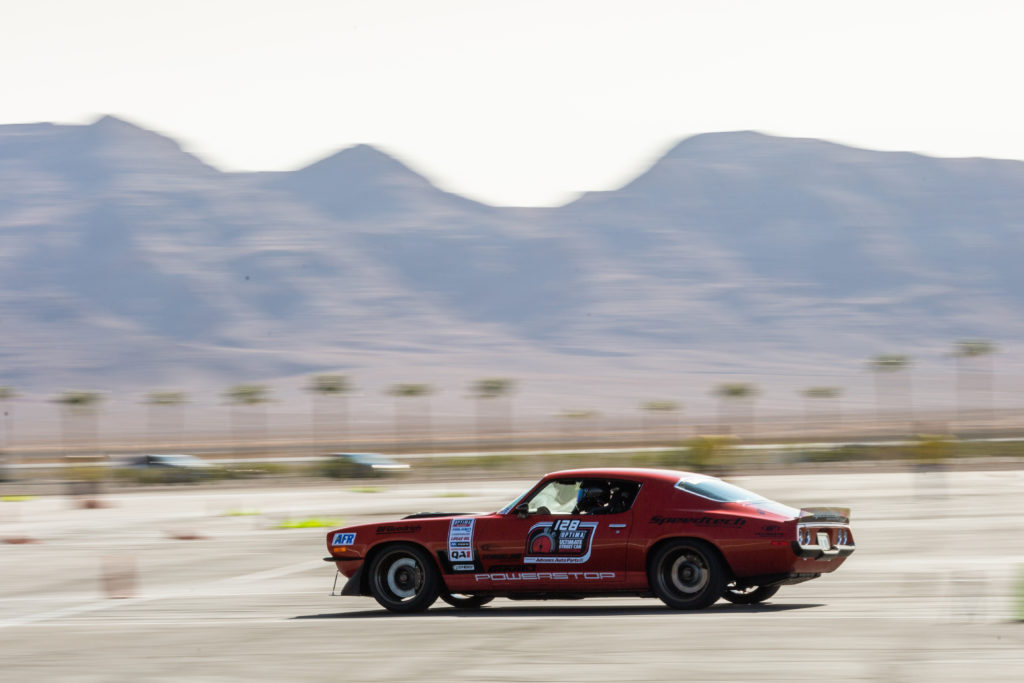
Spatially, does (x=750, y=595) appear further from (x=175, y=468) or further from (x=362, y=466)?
(x=175, y=468)

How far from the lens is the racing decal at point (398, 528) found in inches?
502

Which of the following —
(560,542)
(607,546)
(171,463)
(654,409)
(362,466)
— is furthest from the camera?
(654,409)

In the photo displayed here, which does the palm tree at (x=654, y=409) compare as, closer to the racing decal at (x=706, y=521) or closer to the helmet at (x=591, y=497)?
the helmet at (x=591, y=497)

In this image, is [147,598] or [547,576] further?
[147,598]

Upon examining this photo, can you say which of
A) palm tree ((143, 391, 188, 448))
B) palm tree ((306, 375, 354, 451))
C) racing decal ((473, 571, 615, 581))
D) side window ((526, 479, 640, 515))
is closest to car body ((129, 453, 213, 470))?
palm tree ((306, 375, 354, 451))

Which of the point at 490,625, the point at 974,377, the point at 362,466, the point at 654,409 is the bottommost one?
the point at 490,625

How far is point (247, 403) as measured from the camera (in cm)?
11600

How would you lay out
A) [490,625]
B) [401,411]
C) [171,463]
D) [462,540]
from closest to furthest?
[490,625], [462,540], [171,463], [401,411]

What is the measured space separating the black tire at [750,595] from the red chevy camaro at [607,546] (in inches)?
0.5

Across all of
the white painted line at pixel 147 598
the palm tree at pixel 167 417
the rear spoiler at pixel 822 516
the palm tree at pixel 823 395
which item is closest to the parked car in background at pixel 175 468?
the white painted line at pixel 147 598

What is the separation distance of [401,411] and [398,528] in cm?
14970

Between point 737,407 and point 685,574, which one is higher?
point 737,407

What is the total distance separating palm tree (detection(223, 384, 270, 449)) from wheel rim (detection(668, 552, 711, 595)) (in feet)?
340

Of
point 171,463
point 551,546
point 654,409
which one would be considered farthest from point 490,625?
point 654,409
